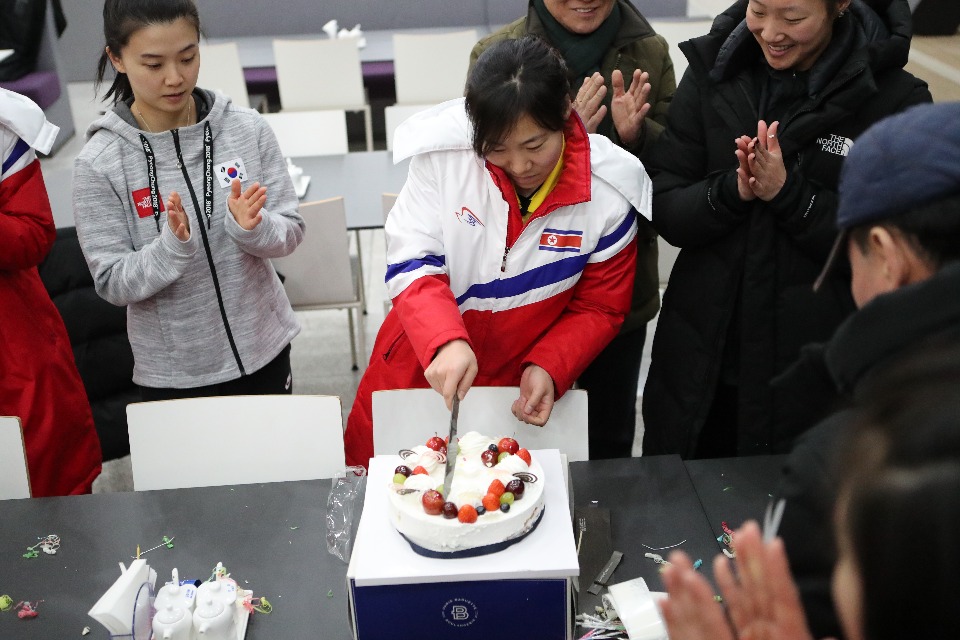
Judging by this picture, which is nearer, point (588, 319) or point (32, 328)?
point (588, 319)

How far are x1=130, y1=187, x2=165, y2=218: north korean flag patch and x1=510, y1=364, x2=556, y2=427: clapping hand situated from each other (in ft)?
3.03

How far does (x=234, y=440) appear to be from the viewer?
6.56ft

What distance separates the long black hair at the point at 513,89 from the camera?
65.9 inches

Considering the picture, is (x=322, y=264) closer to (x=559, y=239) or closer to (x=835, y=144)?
(x=559, y=239)

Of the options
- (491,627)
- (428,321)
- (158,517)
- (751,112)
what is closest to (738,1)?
(751,112)

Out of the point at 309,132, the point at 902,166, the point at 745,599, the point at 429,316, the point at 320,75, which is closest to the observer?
the point at 745,599

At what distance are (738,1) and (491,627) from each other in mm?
1420

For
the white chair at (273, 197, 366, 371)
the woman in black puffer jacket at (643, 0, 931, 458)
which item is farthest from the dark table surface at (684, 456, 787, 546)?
the white chair at (273, 197, 366, 371)

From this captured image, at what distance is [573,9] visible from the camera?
2178mm

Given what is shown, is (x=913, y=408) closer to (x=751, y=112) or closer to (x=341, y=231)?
(x=751, y=112)

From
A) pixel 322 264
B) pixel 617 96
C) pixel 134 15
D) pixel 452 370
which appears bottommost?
pixel 322 264

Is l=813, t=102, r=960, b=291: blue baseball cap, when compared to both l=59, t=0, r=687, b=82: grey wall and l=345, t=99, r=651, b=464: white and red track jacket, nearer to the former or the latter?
l=345, t=99, r=651, b=464: white and red track jacket

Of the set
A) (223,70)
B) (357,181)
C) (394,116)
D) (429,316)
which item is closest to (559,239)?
(429,316)

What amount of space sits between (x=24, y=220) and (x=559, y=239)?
1.21 m
